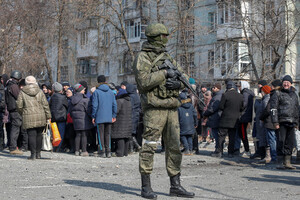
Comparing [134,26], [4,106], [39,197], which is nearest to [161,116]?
[39,197]

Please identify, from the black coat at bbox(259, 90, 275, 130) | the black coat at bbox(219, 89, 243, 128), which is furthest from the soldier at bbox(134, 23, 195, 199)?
the black coat at bbox(219, 89, 243, 128)

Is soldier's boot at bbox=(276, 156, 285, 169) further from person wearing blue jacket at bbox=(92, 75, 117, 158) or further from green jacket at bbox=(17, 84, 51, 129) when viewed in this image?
green jacket at bbox=(17, 84, 51, 129)

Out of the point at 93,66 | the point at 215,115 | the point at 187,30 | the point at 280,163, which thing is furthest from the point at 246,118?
the point at 93,66

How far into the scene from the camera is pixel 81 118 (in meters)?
14.1

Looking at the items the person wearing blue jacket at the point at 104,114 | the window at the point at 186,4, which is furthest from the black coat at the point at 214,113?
the window at the point at 186,4

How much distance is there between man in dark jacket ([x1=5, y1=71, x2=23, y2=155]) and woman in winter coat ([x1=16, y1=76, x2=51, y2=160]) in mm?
1461

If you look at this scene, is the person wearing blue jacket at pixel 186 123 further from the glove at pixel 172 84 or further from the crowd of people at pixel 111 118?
the glove at pixel 172 84

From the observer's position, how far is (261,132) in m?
13.0

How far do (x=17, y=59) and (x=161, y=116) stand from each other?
33464 mm

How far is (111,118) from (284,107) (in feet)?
13.6

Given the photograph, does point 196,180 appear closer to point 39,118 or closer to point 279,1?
point 39,118

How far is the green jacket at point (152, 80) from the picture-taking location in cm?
739

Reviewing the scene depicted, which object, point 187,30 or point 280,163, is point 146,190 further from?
point 187,30

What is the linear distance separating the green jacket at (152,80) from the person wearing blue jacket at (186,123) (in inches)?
259
